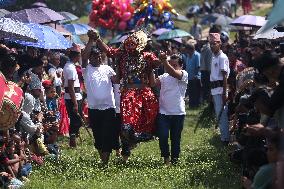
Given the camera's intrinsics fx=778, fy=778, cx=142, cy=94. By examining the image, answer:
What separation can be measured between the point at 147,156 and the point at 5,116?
12.0ft

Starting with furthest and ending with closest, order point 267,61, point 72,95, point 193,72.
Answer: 1. point 193,72
2. point 72,95
3. point 267,61

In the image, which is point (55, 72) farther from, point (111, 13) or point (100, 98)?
point (111, 13)

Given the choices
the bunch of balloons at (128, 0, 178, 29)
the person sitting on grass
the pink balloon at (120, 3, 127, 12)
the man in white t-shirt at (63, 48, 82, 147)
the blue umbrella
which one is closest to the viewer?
the person sitting on grass

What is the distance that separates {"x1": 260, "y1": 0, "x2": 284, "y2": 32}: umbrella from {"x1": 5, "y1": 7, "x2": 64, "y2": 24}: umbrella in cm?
1032

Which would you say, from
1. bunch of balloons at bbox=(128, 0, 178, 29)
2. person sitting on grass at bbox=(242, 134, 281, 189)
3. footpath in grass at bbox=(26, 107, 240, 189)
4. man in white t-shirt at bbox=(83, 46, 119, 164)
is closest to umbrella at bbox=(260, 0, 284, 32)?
person sitting on grass at bbox=(242, 134, 281, 189)

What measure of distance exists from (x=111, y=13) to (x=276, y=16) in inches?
699

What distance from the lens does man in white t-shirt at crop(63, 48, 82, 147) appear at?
13.8 meters

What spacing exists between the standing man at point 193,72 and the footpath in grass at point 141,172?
23.7 ft

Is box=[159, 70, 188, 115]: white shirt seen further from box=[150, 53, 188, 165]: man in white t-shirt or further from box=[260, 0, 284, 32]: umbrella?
box=[260, 0, 284, 32]: umbrella

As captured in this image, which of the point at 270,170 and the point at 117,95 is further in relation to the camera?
the point at 117,95

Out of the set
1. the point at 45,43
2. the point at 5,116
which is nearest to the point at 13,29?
the point at 5,116

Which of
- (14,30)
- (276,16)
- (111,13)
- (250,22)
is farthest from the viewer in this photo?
(111,13)

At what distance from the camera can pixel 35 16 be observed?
16688 millimetres

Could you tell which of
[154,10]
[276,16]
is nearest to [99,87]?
[276,16]
